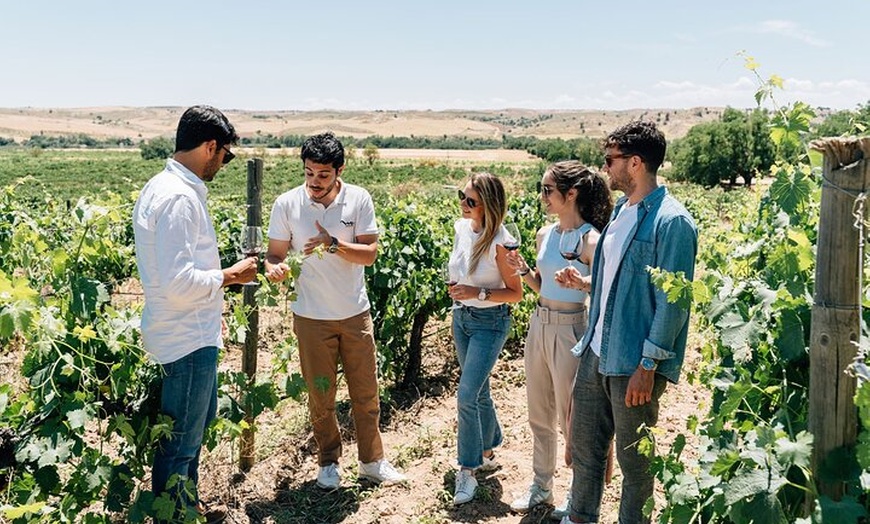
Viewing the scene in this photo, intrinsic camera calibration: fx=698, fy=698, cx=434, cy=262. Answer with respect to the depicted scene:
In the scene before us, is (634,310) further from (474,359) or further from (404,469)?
(404,469)

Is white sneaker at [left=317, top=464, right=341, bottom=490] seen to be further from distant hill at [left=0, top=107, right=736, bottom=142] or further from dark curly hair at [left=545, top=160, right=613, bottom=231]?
distant hill at [left=0, top=107, right=736, bottom=142]

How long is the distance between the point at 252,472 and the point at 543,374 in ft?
6.55

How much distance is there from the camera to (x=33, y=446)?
280 cm

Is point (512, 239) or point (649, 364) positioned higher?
point (512, 239)

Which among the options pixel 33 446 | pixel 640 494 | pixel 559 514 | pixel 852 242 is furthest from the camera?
pixel 559 514

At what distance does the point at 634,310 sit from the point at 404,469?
7.36ft

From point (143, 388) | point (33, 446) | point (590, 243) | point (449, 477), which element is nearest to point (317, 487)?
point (449, 477)

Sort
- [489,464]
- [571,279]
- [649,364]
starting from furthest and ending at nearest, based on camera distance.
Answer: [489,464] → [571,279] → [649,364]

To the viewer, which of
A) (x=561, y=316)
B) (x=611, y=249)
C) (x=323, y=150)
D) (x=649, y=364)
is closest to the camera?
(x=649, y=364)

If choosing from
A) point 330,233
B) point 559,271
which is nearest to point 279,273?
point 330,233

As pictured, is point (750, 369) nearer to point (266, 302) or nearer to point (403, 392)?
point (266, 302)

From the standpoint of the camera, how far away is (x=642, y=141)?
292 centimetres

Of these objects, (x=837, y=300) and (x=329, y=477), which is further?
(x=329, y=477)

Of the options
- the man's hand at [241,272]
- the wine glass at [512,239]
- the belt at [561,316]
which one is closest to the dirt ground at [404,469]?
the belt at [561,316]
